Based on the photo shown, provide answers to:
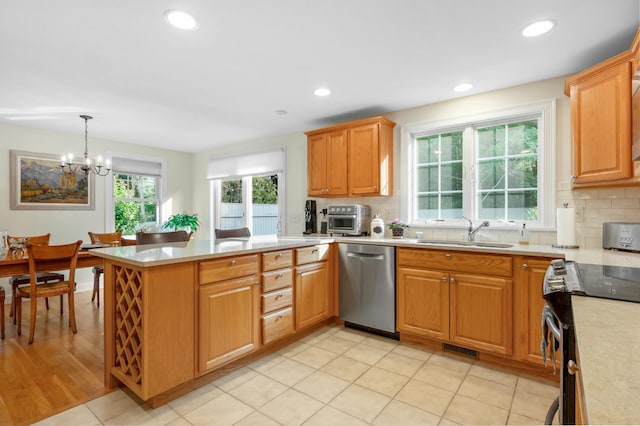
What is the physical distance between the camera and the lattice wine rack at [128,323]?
1.90 m

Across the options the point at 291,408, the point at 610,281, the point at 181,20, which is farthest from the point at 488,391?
the point at 181,20

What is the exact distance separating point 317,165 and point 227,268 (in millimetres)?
2020

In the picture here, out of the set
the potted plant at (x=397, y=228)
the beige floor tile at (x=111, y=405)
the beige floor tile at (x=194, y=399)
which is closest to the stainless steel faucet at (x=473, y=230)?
the potted plant at (x=397, y=228)

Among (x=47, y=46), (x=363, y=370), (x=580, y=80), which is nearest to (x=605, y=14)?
(x=580, y=80)

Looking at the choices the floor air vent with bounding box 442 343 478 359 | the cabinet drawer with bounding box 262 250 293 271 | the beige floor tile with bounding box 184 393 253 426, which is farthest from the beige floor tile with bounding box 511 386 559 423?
the cabinet drawer with bounding box 262 250 293 271

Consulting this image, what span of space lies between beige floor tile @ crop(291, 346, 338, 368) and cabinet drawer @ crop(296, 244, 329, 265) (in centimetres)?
76

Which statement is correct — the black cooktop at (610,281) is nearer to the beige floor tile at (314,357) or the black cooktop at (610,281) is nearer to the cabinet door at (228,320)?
the beige floor tile at (314,357)

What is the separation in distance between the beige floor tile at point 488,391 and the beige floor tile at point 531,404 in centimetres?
4

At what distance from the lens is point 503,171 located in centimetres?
308

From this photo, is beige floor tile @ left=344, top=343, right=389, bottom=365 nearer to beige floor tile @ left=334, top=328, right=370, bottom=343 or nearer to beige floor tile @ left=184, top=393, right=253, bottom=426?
beige floor tile @ left=334, top=328, right=370, bottom=343

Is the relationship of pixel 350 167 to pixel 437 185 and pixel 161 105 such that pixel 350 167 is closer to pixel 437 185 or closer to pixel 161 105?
pixel 437 185

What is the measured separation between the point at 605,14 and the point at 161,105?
3782 millimetres

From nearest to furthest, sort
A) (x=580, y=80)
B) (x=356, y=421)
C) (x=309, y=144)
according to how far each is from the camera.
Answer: (x=356, y=421) → (x=580, y=80) → (x=309, y=144)

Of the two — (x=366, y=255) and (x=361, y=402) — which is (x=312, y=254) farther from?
(x=361, y=402)
